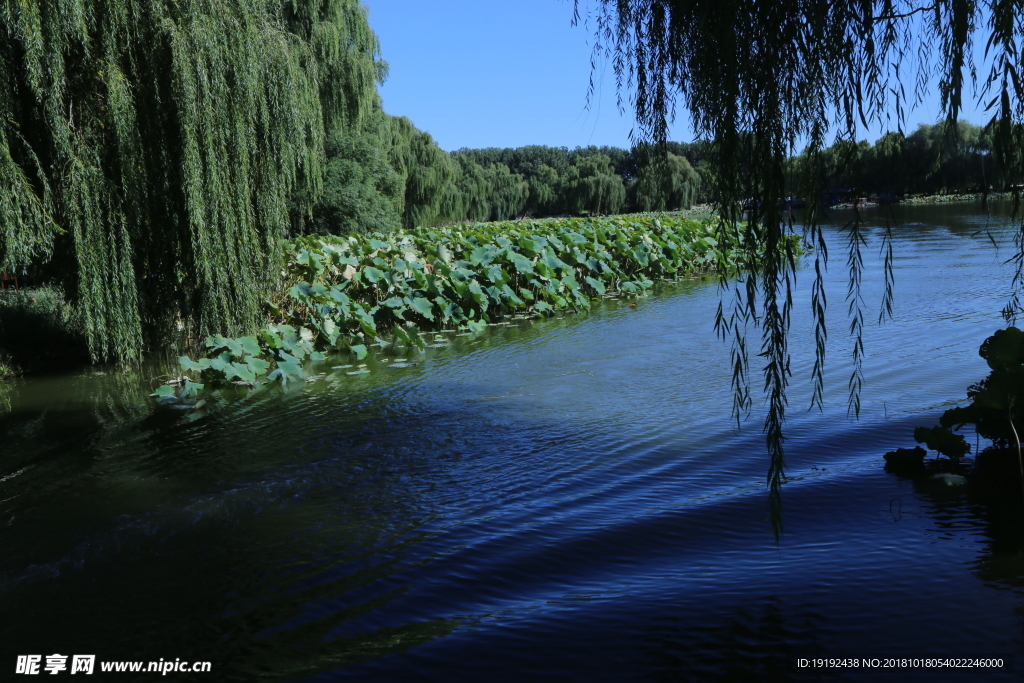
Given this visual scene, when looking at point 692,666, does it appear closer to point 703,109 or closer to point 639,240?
point 703,109

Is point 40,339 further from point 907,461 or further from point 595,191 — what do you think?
point 595,191

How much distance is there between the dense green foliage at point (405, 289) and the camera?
25.8 ft

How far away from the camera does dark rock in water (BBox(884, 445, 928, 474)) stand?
13.4 ft

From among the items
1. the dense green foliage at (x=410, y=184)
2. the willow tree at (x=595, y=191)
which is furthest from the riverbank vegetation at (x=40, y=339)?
the willow tree at (x=595, y=191)

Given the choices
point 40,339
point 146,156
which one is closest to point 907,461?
point 146,156

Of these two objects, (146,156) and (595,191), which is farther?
(595,191)

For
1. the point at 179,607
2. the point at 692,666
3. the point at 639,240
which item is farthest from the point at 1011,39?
the point at 639,240

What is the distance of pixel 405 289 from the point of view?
1027cm

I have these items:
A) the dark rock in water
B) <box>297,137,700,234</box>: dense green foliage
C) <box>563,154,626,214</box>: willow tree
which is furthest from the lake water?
<box>563,154,626,214</box>: willow tree

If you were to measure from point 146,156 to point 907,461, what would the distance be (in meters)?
6.22

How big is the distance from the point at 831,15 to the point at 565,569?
7.32ft

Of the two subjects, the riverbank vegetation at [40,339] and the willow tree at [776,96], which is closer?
the willow tree at [776,96]

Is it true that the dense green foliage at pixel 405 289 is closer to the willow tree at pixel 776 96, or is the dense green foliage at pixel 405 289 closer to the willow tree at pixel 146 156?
the willow tree at pixel 146 156

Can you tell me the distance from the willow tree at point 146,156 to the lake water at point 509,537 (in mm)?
1242
